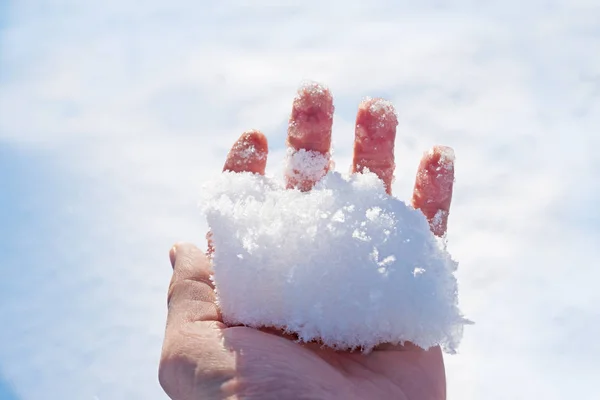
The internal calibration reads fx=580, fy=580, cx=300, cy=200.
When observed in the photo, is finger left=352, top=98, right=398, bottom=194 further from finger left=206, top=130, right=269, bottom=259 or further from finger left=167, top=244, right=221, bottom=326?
finger left=167, top=244, right=221, bottom=326

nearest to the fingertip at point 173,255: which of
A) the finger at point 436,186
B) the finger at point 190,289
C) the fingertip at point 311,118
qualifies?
the finger at point 190,289

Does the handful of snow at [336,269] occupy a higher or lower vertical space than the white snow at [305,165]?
lower

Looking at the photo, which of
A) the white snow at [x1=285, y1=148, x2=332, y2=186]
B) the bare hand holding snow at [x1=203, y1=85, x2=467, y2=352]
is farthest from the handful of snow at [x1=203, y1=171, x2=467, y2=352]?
the white snow at [x1=285, y1=148, x2=332, y2=186]

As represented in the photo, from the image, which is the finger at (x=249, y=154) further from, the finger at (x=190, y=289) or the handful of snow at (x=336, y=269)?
the finger at (x=190, y=289)

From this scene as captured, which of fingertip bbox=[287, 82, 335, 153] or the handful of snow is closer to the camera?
the handful of snow

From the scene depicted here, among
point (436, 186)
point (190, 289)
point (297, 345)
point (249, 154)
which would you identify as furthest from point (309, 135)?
point (297, 345)

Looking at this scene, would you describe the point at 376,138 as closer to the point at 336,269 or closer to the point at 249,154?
the point at 249,154
